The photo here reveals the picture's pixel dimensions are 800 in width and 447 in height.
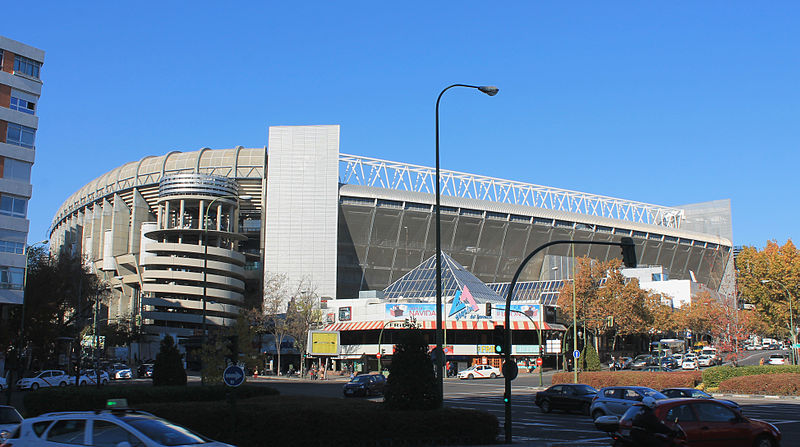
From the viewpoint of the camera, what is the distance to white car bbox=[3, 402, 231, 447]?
36.8 feet

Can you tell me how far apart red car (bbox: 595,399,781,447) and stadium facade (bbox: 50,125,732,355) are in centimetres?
8797

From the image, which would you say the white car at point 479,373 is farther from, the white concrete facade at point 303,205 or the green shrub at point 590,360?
the white concrete facade at point 303,205

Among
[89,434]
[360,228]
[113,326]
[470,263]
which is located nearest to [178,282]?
[113,326]

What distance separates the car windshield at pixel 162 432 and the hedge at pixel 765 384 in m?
40.0

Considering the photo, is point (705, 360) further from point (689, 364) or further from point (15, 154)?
point (15, 154)

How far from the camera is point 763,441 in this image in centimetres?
1647

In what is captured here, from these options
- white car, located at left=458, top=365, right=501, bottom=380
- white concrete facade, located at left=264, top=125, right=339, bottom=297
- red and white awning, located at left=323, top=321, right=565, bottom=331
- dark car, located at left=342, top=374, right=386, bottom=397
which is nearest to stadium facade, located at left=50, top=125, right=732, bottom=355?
white concrete facade, located at left=264, top=125, right=339, bottom=297

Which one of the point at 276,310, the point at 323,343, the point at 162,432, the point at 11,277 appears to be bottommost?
the point at 162,432

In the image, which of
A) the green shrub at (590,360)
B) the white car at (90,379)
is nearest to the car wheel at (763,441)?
the green shrub at (590,360)

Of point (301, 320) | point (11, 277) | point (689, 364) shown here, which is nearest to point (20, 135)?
point (11, 277)

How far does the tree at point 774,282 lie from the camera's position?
187ft

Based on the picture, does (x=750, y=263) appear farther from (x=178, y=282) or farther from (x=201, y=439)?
(x=178, y=282)

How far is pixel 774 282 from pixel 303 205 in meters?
67.1

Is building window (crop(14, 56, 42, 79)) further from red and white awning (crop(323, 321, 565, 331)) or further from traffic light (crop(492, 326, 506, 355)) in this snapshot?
traffic light (crop(492, 326, 506, 355))
